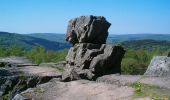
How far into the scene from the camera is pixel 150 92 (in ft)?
38.5

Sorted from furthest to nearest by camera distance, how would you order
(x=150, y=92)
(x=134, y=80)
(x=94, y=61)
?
(x=94, y=61) < (x=134, y=80) < (x=150, y=92)

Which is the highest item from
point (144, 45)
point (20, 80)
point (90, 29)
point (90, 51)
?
point (90, 29)

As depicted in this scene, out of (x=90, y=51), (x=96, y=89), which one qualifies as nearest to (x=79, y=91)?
(x=96, y=89)

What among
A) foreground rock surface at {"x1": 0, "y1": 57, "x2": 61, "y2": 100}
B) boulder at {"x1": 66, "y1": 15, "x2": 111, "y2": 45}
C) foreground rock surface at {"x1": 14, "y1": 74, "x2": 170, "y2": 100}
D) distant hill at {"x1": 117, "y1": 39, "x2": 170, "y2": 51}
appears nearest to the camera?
foreground rock surface at {"x1": 14, "y1": 74, "x2": 170, "y2": 100}

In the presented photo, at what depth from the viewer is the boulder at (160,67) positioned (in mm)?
13830

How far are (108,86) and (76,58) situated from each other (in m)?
3.86

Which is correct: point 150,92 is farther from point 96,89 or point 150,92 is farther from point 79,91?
point 79,91

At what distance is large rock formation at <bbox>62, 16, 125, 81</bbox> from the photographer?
1567 cm

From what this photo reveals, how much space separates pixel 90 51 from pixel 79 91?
129 inches

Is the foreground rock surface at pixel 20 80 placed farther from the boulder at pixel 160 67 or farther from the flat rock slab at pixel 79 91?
the boulder at pixel 160 67

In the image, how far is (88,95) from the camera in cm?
1287

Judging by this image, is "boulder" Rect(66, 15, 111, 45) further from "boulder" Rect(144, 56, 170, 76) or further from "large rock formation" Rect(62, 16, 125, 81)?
"boulder" Rect(144, 56, 170, 76)

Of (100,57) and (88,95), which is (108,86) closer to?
(88,95)

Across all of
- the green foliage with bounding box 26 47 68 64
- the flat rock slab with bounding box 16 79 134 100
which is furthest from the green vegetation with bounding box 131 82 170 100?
the green foliage with bounding box 26 47 68 64
